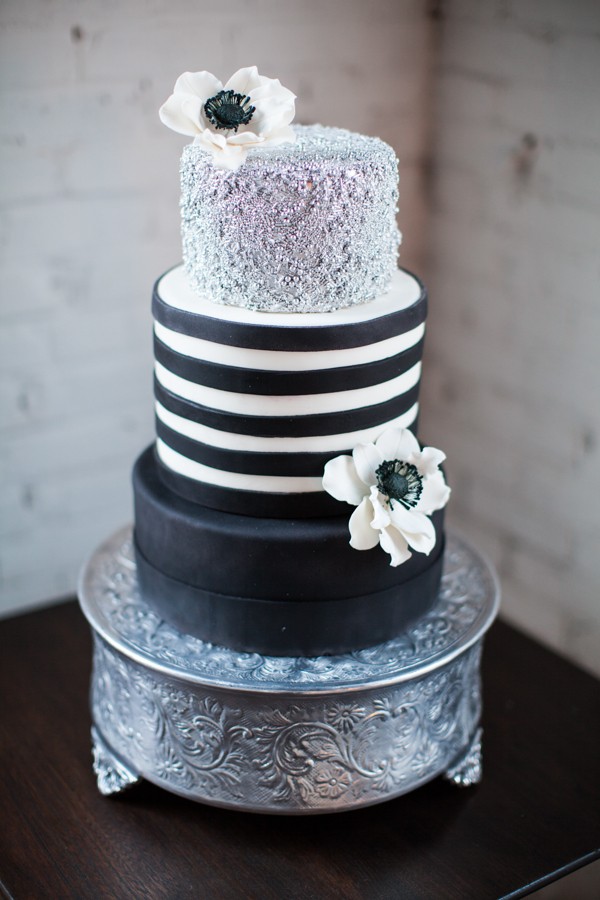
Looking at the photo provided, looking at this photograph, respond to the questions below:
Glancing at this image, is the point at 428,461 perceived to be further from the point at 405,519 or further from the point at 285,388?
the point at 285,388

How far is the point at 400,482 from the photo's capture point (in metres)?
1.12

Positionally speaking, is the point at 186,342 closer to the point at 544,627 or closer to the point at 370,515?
the point at 370,515

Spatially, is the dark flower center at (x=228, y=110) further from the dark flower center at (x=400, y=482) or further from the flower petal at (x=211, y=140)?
the dark flower center at (x=400, y=482)

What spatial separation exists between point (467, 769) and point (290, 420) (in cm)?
56

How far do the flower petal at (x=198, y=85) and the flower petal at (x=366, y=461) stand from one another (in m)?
0.41

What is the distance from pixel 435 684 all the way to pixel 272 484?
328 mm

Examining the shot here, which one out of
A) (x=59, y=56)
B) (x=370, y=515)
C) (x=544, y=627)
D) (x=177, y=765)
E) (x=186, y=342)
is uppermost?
(x=59, y=56)

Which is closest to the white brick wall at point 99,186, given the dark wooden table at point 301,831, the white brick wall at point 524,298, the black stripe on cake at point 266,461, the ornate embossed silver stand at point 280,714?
the white brick wall at point 524,298

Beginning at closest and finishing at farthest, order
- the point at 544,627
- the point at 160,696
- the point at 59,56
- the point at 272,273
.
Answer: the point at 272,273 < the point at 160,696 < the point at 59,56 < the point at 544,627

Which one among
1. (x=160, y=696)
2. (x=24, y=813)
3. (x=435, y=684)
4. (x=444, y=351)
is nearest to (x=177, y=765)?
(x=160, y=696)

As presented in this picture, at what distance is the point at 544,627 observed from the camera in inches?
77.5

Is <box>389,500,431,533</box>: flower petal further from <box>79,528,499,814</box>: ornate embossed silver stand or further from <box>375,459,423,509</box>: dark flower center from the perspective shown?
<box>79,528,499,814</box>: ornate embossed silver stand

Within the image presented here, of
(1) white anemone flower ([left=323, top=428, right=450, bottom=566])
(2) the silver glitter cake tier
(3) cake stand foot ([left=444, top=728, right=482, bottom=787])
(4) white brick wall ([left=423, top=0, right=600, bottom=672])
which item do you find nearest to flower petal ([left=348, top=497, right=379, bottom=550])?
(1) white anemone flower ([left=323, top=428, right=450, bottom=566])

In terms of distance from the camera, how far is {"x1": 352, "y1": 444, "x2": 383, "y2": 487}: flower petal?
1.12m
